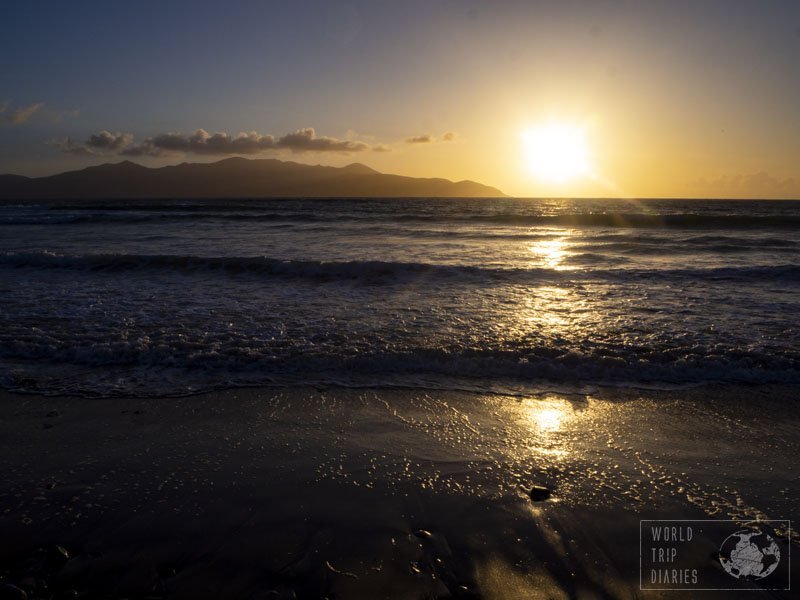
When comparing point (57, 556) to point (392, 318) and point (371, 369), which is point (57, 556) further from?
point (392, 318)

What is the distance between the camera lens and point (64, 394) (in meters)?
5.28

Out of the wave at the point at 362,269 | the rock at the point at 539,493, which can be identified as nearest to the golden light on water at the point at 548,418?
the rock at the point at 539,493

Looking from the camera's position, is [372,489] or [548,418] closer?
[372,489]

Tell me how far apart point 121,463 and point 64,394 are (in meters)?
2.12

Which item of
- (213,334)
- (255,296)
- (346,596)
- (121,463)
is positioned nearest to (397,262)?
(255,296)

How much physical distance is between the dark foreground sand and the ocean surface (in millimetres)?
769

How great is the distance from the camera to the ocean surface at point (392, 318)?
19.7 ft

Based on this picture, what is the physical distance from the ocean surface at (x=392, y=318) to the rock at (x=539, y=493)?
2.09 m

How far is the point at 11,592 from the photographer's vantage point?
97.4 inches
